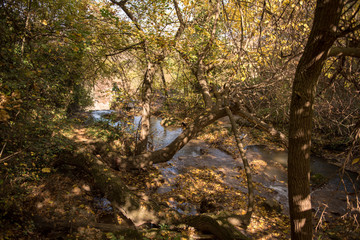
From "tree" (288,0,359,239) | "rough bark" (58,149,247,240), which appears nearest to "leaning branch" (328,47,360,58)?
"tree" (288,0,359,239)

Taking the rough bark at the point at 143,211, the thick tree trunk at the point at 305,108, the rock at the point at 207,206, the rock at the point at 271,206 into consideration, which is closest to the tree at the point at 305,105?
the thick tree trunk at the point at 305,108

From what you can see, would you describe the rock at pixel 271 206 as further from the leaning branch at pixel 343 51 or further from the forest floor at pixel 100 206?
the leaning branch at pixel 343 51

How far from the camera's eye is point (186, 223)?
4438mm

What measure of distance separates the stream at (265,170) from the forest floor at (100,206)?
1.70 ft

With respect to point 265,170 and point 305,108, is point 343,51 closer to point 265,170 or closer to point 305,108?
point 305,108

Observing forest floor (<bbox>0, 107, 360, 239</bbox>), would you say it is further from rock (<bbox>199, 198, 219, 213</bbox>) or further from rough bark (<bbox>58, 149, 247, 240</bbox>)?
rough bark (<bbox>58, 149, 247, 240</bbox>)

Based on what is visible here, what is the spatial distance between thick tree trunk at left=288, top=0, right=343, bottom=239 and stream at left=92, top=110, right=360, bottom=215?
3841 millimetres

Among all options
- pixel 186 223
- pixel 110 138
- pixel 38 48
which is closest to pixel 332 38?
pixel 186 223

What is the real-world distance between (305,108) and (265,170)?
8.21 metres

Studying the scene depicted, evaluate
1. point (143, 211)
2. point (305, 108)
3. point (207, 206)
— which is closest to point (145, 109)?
point (143, 211)

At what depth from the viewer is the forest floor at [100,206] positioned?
11.2 feet

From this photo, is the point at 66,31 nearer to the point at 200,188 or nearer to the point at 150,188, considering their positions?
the point at 150,188

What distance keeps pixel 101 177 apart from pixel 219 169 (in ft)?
19.5

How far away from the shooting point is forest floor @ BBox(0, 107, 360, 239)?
11.2 ft
